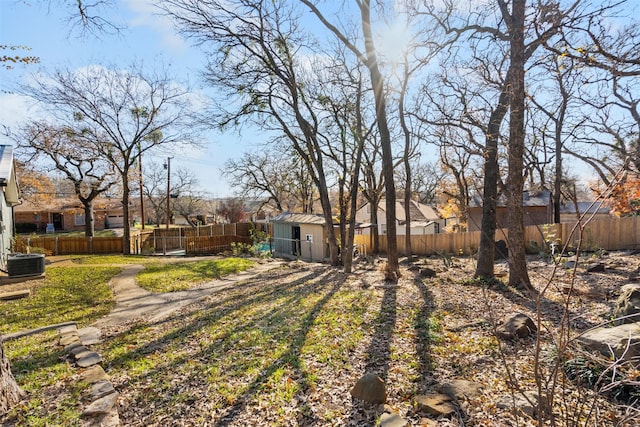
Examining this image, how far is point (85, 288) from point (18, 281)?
251 centimetres

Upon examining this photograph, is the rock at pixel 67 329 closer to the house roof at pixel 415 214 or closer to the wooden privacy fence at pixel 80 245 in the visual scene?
the wooden privacy fence at pixel 80 245

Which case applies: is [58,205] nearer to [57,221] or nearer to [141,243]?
[57,221]

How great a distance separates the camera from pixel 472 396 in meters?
3.01

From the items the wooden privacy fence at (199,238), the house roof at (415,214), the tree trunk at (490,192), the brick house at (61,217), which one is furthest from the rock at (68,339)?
the brick house at (61,217)

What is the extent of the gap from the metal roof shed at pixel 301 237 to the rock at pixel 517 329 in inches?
505

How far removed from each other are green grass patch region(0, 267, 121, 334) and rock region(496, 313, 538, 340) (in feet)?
23.2

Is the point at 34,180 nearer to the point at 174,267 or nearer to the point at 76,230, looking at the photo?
the point at 174,267

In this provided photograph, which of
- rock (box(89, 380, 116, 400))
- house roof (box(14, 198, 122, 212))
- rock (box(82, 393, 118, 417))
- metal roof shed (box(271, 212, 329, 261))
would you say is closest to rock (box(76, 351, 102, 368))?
rock (box(89, 380, 116, 400))

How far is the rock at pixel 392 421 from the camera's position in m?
2.62

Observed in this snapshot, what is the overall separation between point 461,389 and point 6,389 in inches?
169

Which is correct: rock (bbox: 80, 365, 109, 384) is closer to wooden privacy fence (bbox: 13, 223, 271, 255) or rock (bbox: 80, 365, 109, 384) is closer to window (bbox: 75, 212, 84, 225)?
wooden privacy fence (bbox: 13, 223, 271, 255)

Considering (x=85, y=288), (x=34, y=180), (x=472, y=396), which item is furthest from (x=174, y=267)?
(x=34, y=180)

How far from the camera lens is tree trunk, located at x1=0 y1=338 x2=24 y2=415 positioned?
2969mm

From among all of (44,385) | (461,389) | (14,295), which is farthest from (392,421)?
(14,295)
